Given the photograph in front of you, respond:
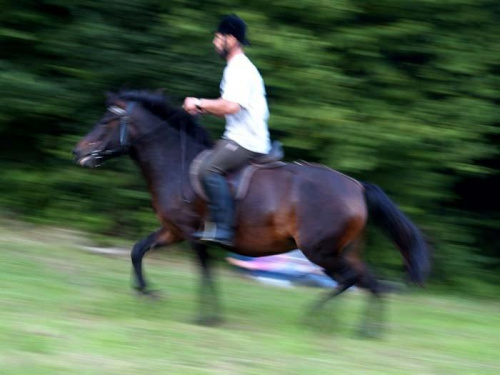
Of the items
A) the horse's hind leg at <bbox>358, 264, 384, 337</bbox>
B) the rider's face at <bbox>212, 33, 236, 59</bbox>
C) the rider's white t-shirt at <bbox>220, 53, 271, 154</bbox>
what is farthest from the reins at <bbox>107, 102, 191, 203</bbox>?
the horse's hind leg at <bbox>358, 264, 384, 337</bbox>

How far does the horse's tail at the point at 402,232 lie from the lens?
821 centimetres

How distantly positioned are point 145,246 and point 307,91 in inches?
176

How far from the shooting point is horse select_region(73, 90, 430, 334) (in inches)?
311

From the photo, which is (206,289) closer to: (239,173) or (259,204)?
(259,204)

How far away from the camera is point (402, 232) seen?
8234 mm

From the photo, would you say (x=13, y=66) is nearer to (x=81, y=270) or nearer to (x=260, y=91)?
(x=81, y=270)

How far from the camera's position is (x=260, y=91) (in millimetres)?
7832

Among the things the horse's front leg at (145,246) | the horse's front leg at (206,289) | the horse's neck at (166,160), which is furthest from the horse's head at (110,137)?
the horse's front leg at (206,289)

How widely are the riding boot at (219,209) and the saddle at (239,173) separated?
0.08 m

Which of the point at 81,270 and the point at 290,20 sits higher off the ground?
the point at 290,20

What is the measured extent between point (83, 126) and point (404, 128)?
517 cm

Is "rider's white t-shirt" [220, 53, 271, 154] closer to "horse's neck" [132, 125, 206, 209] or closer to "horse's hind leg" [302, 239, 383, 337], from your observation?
"horse's neck" [132, 125, 206, 209]

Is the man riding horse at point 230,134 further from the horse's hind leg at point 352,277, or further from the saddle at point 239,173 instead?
the horse's hind leg at point 352,277

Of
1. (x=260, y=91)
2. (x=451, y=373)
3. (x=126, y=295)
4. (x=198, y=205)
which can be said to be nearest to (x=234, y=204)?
(x=198, y=205)
